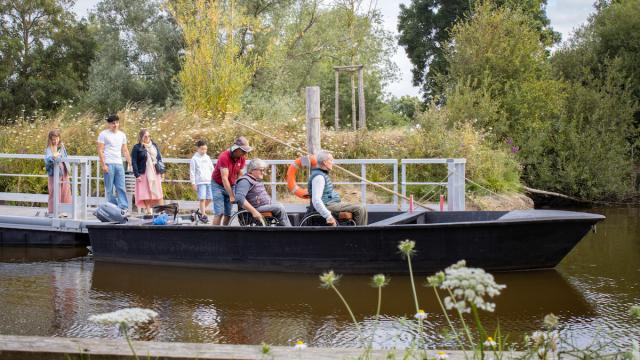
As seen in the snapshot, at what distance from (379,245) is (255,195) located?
1778 mm

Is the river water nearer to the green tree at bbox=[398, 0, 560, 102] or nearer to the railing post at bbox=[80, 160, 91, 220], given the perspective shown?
the railing post at bbox=[80, 160, 91, 220]

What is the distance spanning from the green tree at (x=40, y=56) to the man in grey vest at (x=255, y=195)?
32.7 meters

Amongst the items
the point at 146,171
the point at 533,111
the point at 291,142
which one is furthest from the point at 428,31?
the point at 146,171

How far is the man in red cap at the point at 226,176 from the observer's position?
10.5 metres

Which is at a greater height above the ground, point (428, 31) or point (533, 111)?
point (428, 31)

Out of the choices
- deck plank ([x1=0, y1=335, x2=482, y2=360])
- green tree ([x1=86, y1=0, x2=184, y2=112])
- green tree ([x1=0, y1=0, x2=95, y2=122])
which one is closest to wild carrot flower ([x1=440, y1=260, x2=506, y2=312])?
deck plank ([x1=0, y1=335, x2=482, y2=360])

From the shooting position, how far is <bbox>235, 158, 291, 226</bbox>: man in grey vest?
32.0ft

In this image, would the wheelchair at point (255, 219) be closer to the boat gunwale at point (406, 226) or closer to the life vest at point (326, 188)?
the boat gunwale at point (406, 226)

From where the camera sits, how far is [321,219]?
9844mm

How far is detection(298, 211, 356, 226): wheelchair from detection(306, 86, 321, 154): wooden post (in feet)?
10.7

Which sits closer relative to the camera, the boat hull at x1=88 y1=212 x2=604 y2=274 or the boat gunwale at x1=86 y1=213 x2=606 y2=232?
the boat gunwale at x1=86 y1=213 x2=606 y2=232

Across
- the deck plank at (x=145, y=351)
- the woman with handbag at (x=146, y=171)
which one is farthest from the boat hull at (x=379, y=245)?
the deck plank at (x=145, y=351)

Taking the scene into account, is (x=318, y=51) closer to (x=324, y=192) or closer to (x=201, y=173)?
(x=201, y=173)

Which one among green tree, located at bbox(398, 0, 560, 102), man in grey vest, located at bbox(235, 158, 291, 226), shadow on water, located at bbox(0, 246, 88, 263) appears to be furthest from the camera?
green tree, located at bbox(398, 0, 560, 102)
